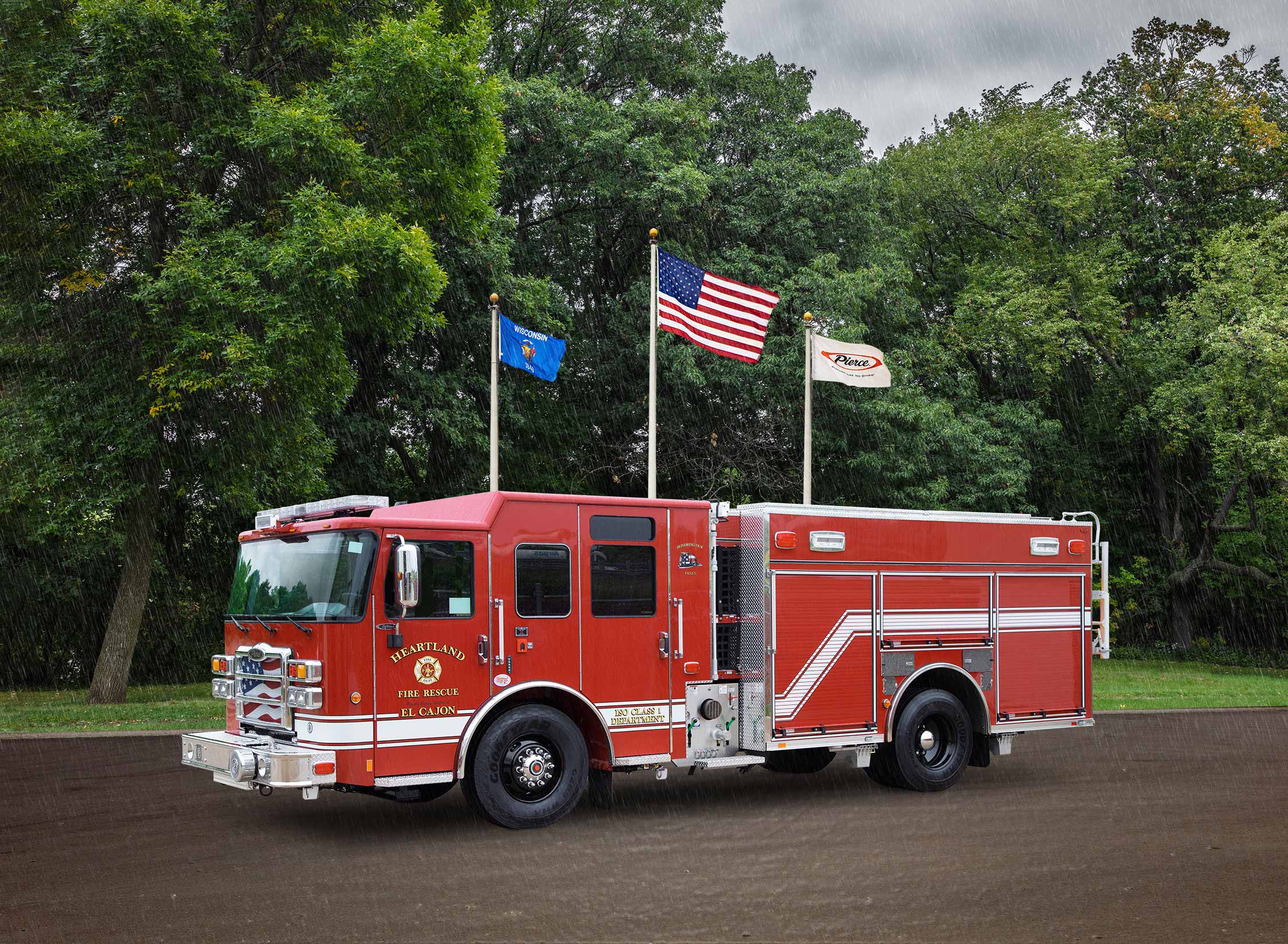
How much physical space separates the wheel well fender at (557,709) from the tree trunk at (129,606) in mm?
13936

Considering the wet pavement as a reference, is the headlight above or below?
above

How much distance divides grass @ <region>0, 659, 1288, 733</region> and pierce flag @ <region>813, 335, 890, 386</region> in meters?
7.11

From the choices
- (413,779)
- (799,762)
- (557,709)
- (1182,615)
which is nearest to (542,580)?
(557,709)

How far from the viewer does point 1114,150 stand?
40500 millimetres

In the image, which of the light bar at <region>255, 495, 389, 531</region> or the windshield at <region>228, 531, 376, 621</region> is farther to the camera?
the light bar at <region>255, 495, 389, 531</region>

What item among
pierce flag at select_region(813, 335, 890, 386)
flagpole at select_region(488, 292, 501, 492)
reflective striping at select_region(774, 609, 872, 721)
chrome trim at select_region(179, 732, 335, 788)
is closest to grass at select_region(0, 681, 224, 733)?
flagpole at select_region(488, 292, 501, 492)

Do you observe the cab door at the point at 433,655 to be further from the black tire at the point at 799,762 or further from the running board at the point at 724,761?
the black tire at the point at 799,762

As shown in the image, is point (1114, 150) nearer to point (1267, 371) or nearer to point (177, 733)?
point (1267, 371)

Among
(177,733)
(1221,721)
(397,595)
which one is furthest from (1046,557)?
(177,733)

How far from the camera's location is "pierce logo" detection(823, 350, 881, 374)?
21.0 metres

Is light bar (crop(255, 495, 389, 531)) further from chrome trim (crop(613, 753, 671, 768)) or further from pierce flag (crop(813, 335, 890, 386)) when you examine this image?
pierce flag (crop(813, 335, 890, 386))

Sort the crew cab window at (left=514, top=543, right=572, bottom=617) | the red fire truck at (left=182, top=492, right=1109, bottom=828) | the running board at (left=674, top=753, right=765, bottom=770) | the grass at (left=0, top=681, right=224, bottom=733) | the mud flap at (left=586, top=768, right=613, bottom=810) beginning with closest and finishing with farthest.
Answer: the red fire truck at (left=182, top=492, right=1109, bottom=828)
the crew cab window at (left=514, top=543, right=572, bottom=617)
the mud flap at (left=586, top=768, right=613, bottom=810)
the running board at (left=674, top=753, right=765, bottom=770)
the grass at (left=0, top=681, right=224, bottom=733)

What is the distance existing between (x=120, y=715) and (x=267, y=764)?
36.9 feet

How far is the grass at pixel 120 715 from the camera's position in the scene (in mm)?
18219
